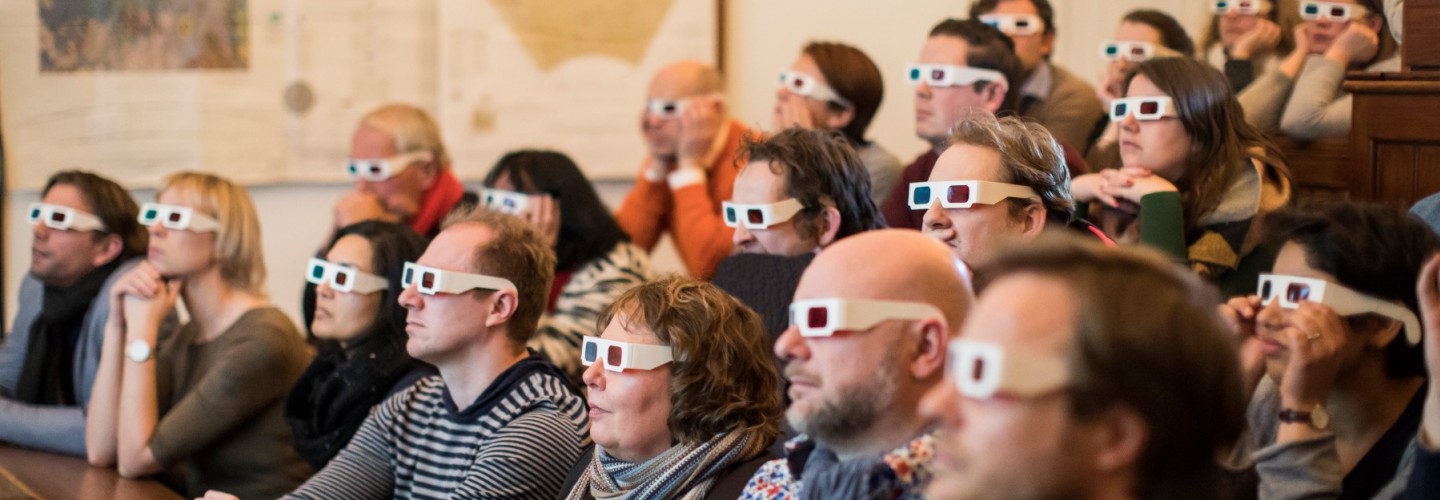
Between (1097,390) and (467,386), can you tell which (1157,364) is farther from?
(467,386)

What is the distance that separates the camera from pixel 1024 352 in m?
1.41

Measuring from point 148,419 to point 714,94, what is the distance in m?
2.07

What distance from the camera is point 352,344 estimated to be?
11.4 feet

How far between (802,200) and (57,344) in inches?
89.5

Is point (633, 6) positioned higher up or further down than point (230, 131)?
higher up

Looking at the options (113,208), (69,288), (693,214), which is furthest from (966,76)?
(69,288)

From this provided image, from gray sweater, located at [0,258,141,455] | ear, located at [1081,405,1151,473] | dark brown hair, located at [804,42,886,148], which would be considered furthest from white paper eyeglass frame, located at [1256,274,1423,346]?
gray sweater, located at [0,258,141,455]

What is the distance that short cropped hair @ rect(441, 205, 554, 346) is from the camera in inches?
121

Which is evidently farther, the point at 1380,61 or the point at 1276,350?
the point at 1380,61

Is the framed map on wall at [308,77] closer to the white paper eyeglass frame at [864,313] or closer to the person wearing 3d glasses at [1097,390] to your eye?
the white paper eyeglass frame at [864,313]

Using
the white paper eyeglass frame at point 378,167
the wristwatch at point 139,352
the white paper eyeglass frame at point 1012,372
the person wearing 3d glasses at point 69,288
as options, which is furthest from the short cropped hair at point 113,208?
the white paper eyeglass frame at point 1012,372

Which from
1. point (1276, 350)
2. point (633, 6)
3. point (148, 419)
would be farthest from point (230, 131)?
point (1276, 350)

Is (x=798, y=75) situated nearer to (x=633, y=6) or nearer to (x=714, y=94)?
(x=714, y=94)

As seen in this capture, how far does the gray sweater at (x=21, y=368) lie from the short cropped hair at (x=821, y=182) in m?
1.99
